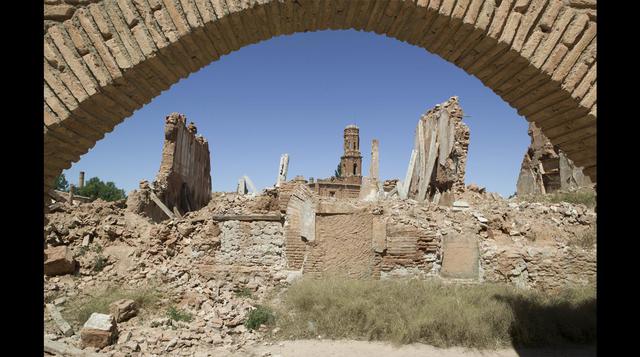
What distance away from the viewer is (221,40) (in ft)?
8.75

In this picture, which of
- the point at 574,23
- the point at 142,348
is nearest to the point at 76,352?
the point at 142,348

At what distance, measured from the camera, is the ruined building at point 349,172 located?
122ft

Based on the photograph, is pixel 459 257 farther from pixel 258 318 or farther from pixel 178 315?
pixel 178 315

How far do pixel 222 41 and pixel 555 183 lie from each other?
65.0 feet

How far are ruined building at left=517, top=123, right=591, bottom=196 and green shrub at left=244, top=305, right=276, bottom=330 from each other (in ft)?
48.7

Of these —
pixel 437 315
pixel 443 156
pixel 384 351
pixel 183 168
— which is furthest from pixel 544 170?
pixel 183 168

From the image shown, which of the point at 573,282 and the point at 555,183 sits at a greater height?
the point at 555,183

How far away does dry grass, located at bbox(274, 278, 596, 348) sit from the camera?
6.21 m

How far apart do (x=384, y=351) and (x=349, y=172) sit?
118 ft

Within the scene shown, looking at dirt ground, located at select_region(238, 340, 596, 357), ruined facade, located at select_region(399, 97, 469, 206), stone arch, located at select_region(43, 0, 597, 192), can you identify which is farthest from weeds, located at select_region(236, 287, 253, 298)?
ruined facade, located at select_region(399, 97, 469, 206)

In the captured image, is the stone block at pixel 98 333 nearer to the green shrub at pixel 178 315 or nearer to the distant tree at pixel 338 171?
the green shrub at pixel 178 315

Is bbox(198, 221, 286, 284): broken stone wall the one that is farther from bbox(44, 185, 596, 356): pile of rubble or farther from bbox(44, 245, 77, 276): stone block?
bbox(44, 245, 77, 276): stone block
